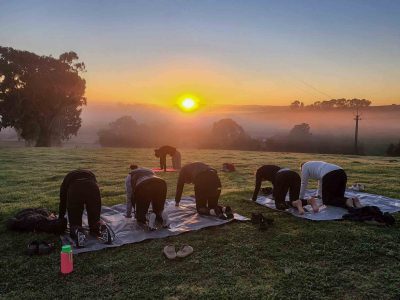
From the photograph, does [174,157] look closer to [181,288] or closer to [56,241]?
[56,241]


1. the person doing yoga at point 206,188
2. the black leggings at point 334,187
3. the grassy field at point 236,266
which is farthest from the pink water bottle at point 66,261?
the black leggings at point 334,187

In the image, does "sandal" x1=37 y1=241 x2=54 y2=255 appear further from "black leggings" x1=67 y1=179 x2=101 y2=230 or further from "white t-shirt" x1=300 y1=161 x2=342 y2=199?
"white t-shirt" x1=300 y1=161 x2=342 y2=199

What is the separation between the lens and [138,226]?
27.2ft

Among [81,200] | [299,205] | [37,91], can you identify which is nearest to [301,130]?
[37,91]

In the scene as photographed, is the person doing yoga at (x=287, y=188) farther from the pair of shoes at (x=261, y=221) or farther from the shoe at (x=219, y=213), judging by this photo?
the shoe at (x=219, y=213)

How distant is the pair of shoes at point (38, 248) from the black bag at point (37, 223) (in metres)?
0.85

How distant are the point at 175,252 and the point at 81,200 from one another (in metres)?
2.28

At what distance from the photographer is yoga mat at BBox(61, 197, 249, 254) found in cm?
740

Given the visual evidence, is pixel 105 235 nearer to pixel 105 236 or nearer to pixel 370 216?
pixel 105 236

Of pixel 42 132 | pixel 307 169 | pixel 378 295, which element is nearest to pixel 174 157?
pixel 307 169

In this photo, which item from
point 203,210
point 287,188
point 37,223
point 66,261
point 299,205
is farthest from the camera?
point 287,188

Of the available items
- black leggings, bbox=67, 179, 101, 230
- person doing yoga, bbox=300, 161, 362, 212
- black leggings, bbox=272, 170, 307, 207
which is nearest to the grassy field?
black leggings, bbox=272, 170, 307, 207

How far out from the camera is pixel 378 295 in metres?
5.26

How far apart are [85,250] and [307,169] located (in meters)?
6.53
